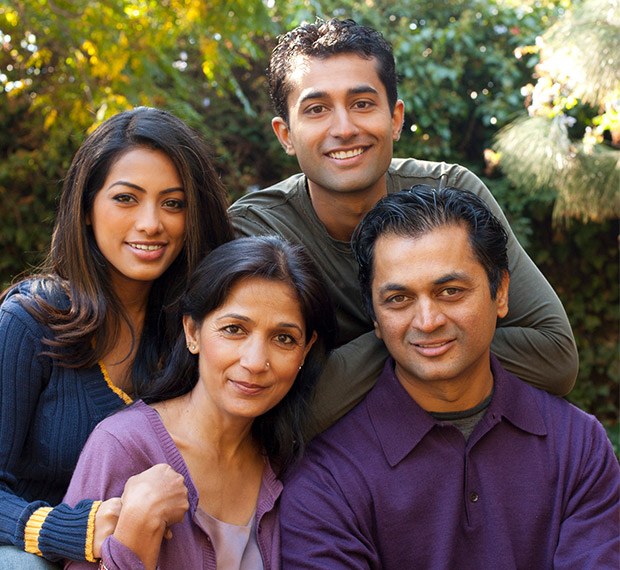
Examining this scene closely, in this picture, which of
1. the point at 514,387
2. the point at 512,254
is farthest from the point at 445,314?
the point at 512,254

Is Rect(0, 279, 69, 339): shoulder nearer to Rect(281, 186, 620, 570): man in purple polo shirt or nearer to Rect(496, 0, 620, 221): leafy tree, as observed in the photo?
Rect(281, 186, 620, 570): man in purple polo shirt

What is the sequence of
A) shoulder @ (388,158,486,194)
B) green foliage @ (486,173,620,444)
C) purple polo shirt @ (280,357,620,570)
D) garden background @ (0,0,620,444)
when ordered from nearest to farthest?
purple polo shirt @ (280,357,620,570)
shoulder @ (388,158,486,194)
garden background @ (0,0,620,444)
green foliage @ (486,173,620,444)

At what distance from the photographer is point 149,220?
2.75 metres

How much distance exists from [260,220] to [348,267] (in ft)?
1.18

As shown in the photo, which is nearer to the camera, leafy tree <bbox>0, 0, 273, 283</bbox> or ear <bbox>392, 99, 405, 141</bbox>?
ear <bbox>392, 99, 405, 141</bbox>

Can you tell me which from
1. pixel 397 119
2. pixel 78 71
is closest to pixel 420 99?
pixel 78 71

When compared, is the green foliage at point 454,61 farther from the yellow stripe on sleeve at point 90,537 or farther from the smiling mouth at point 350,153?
the yellow stripe on sleeve at point 90,537

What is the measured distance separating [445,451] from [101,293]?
1158 millimetres

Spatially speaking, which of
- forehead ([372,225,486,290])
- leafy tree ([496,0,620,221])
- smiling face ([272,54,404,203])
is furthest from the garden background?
forehead ([372,225,486,290])

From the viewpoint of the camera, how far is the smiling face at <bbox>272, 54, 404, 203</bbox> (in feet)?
10.3

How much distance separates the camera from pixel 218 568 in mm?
2486

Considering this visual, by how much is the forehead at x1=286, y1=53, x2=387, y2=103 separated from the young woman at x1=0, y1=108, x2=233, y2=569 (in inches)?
19.4

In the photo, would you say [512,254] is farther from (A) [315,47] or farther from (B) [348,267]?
(A) [315,47]

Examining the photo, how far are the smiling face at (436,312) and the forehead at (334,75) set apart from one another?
0.75 metres
